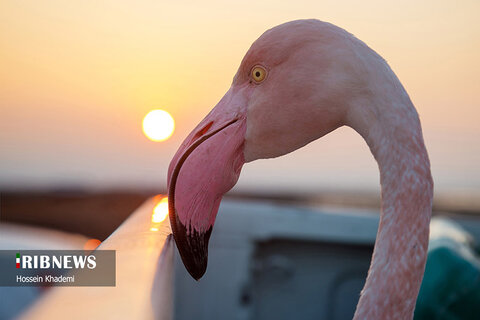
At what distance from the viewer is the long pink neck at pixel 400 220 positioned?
4.05 ft

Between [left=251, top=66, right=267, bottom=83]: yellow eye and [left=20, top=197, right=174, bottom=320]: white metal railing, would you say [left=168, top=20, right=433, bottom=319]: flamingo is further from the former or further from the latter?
[left=20, top=197, right=174, bottom=320]: white metal railing

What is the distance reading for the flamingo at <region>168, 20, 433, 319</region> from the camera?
1.25m

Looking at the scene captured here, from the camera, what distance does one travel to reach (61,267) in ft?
4.95

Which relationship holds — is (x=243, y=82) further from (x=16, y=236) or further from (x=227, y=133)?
(x=16, y=236)

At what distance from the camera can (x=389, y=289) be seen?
1.23 meters

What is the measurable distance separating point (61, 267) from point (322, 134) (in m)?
0.90

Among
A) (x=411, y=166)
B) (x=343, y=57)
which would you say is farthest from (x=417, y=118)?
(x=343, y=57)

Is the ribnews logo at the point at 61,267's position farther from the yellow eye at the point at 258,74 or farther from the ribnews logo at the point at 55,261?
the yellow eye at the point at 258,74

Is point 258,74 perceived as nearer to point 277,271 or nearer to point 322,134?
point 322,134

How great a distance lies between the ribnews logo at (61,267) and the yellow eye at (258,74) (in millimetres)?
640

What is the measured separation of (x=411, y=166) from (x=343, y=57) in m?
0.34

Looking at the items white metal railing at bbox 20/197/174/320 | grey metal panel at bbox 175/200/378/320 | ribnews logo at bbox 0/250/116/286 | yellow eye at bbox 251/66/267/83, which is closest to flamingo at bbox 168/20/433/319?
yellow eye at bbox 251/66/267/83

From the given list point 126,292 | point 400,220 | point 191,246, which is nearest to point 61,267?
point 191,246

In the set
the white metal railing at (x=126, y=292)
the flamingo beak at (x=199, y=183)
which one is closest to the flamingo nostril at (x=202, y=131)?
the flamingo beak at (x=199, y=183)
